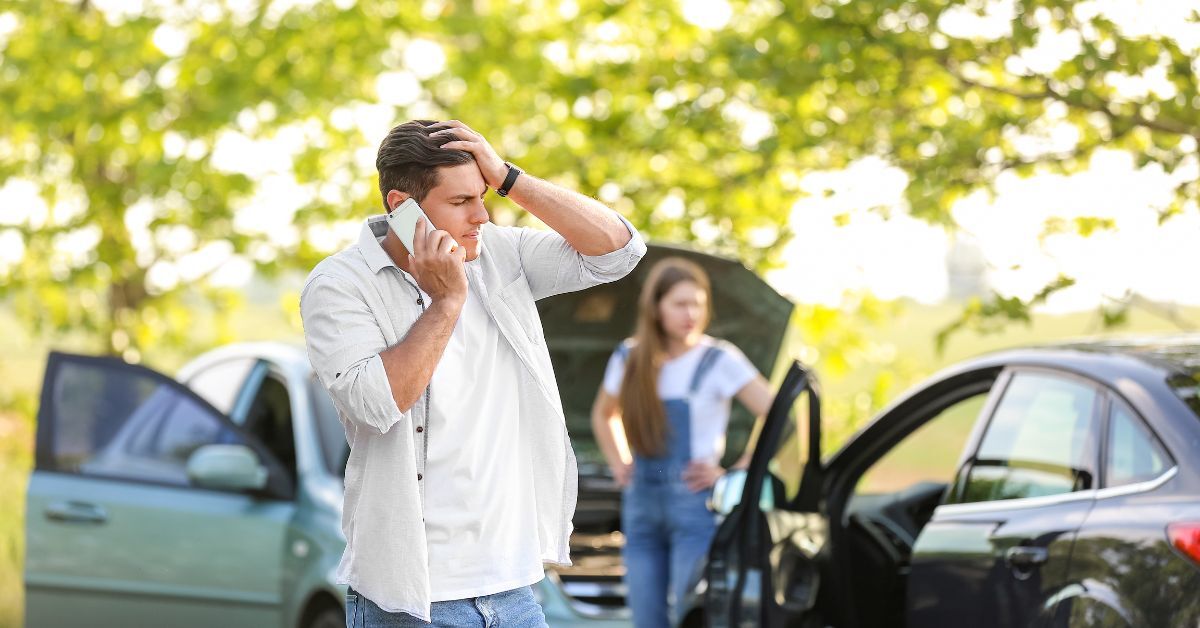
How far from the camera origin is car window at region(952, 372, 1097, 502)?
430 centimetres

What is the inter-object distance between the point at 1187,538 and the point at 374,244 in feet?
6.30

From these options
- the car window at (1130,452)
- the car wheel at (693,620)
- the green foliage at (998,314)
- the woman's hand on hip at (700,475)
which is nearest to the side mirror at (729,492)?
the woman's hand on hip at (700,475)

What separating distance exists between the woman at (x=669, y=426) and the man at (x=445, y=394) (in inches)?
104

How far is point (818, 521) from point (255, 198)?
911 cm

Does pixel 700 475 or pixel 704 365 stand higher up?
pixel 704 365

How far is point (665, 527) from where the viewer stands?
602 centimetres

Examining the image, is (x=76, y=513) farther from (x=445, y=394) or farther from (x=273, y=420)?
(x=445, y=394)

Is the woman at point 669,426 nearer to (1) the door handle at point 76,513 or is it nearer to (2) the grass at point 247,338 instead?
(2) the grass at point 247,338

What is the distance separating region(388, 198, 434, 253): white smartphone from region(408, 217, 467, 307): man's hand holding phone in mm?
43

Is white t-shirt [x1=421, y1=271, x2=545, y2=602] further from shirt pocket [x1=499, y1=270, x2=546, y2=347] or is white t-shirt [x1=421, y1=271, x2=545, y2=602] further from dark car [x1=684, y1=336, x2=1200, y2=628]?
dark car [x1=684, y1=336, x2=1200, y2=628]

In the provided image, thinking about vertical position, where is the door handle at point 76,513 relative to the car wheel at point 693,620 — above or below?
above

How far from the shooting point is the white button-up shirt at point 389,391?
3043 mm

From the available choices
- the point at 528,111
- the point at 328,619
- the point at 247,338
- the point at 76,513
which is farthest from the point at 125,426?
the point at 247,338

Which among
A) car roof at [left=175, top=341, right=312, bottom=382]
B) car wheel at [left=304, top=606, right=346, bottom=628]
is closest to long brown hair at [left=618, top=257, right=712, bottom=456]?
car wheel at [left=304, top=606, right=346, bottom=628]
